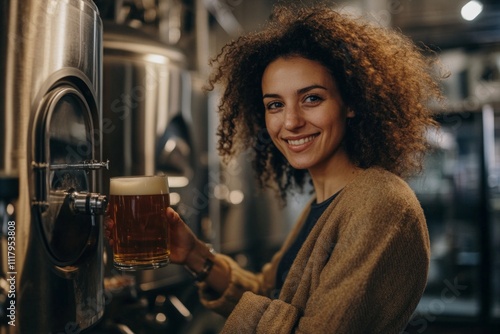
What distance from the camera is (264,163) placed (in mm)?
1989

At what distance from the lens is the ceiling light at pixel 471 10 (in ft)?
13.7

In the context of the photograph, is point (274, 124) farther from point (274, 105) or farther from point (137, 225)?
point (137, 225)

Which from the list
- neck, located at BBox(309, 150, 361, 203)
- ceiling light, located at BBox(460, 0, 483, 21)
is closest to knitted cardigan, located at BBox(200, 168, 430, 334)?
neck, located at BBox(309, 150, 361, 203)

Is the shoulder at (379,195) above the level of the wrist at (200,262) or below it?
above

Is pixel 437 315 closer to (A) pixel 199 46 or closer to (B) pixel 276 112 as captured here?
(A) pixel 199 46

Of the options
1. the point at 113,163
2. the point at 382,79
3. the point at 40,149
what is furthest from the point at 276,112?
the point at 113,163

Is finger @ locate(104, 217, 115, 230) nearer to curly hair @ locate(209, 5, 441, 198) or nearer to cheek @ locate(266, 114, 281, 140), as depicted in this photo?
cheek @ locate(266, 114, 281, 140)

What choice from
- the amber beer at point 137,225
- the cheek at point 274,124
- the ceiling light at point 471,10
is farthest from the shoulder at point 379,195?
the ceiling light at point 471,10

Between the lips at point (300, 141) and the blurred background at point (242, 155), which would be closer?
the lips at point (300, 141)

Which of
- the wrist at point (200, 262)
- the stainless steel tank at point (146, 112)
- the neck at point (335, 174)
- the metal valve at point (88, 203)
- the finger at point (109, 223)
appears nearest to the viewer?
the metal valve at point (88, 203)

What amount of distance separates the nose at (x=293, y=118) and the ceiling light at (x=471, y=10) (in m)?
3.42

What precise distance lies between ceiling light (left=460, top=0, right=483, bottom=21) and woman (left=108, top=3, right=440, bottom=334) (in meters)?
2.96

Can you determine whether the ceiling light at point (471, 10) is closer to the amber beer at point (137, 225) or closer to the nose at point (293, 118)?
the nose at point (293, 118)

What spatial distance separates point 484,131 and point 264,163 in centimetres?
283
